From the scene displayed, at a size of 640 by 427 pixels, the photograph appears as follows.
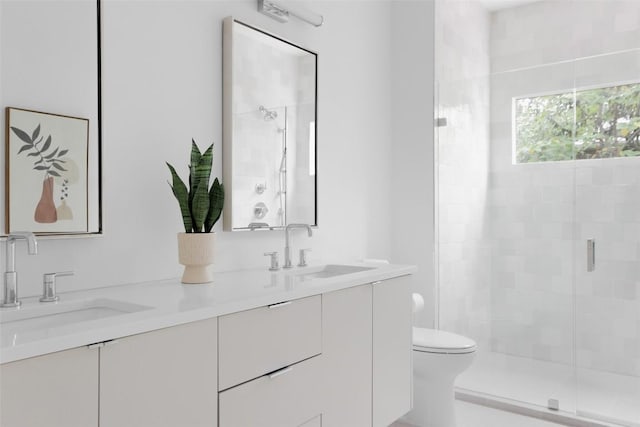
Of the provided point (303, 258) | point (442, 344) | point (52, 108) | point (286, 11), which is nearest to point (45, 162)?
point (52, 108)

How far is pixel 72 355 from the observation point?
997 mm

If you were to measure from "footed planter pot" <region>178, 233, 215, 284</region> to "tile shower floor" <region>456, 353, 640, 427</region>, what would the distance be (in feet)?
6.40

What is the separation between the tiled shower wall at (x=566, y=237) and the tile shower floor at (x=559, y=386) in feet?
0.20

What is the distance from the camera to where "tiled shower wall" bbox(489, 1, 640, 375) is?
8.50 feet

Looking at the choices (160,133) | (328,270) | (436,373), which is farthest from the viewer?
(436,373)

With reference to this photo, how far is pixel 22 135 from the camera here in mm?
1363

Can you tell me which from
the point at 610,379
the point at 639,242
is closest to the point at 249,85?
the point at 639,242

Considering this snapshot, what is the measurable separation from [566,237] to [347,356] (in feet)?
5.14

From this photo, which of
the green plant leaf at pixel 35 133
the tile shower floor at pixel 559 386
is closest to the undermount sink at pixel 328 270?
the green plant leaf at pixel 35 133

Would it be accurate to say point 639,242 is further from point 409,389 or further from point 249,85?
point 249,85

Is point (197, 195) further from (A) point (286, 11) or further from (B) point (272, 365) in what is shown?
(A) point (286, 11)

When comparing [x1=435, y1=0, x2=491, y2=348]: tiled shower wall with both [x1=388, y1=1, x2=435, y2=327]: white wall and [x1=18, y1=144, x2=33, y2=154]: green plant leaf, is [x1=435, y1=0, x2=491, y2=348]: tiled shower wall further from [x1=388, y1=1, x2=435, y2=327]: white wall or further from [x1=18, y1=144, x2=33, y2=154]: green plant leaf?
[x1=18, y1=144, x2=33, y2=154]: green plant leaf

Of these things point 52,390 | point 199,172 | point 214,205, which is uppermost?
point 199,172

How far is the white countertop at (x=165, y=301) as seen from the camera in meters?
0.97
